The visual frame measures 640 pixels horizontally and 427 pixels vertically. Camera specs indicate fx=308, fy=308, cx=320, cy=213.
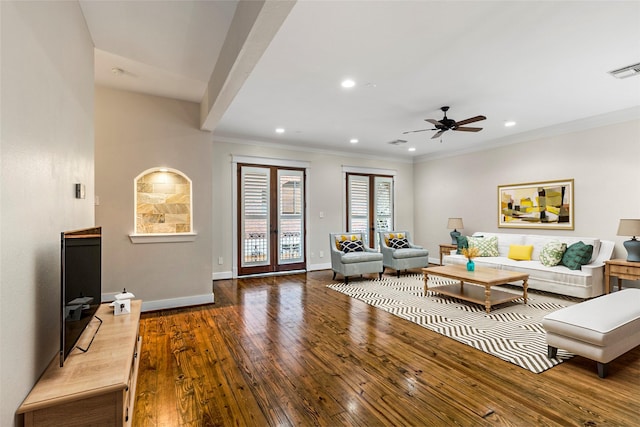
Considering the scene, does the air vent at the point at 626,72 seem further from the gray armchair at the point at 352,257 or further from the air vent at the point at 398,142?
the gray armchair at the point at 352,257

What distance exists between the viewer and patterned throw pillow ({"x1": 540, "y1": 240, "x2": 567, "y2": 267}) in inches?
193

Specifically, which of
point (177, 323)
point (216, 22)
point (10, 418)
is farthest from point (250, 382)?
point (216, 22)

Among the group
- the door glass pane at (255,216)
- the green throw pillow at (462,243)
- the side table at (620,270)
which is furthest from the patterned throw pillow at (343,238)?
the side table at (620,270)

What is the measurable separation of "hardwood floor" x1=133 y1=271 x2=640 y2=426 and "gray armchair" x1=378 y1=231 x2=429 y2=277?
102 inches

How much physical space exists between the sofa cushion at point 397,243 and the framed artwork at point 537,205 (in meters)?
2.04

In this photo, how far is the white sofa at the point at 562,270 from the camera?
14.5 feet

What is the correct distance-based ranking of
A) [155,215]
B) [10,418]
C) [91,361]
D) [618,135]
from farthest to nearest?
1. [618,135]
2. [155,215]
3. [91,361]
4. [10,418]

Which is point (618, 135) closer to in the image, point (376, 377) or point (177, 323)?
point (376, 377)

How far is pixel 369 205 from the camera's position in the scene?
7902 millimetres

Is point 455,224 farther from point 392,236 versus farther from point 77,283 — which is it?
point 77,283

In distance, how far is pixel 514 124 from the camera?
5.39 m

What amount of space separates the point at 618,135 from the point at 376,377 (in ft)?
18.0

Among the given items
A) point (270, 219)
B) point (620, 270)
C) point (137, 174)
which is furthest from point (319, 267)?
point (620, 270)

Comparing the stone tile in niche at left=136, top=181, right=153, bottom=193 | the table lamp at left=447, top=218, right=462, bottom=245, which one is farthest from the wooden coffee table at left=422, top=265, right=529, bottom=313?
the stone tile in niche at left=136, top=181, right=153, bottom=193
